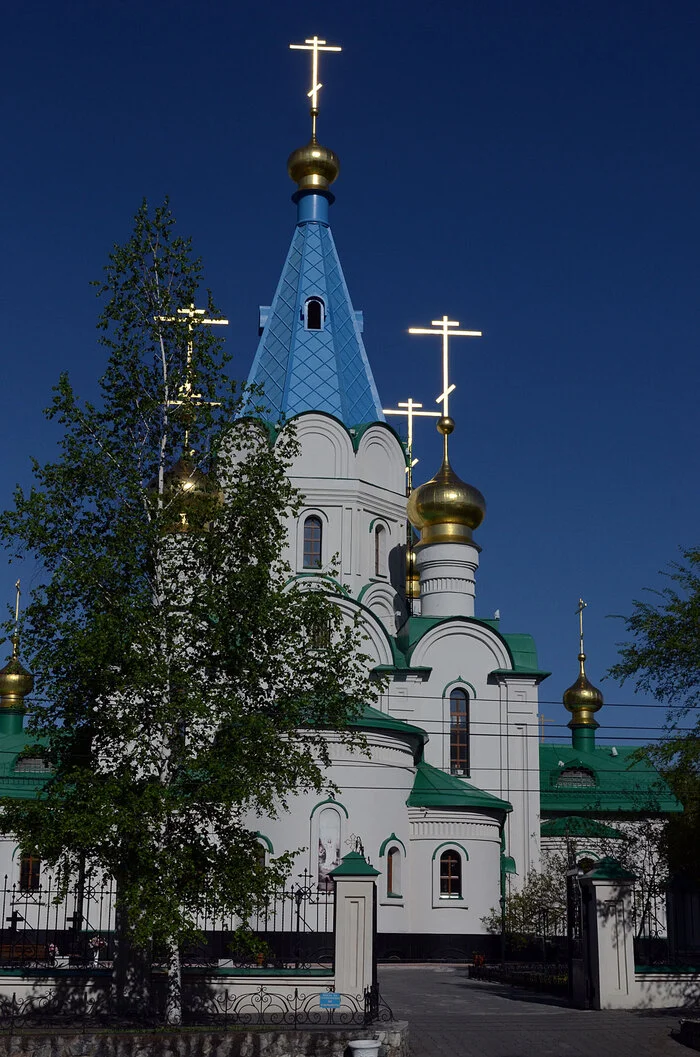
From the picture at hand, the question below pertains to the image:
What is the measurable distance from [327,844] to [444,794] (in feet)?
11.9

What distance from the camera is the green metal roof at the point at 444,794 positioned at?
85.3ft

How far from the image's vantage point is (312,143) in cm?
3266

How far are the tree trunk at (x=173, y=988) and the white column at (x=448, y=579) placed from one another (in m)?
18.0

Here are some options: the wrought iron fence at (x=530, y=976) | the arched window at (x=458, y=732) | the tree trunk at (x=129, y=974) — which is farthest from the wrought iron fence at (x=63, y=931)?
the arched window at (x=458, y=732)

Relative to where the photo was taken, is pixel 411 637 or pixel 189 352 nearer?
pixel 189 352

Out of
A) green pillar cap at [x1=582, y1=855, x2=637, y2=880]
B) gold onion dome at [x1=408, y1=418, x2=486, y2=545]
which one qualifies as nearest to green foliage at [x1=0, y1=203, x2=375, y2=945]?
green pillar cap at [x1=582, y1=855, x2=637, y2=880]

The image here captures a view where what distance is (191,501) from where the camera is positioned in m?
13.8

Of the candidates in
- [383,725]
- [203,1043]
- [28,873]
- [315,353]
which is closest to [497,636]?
[383,725]

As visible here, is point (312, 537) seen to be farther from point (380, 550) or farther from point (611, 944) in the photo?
point (611, 944)

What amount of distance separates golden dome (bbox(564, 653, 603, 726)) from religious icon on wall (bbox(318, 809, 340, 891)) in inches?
567

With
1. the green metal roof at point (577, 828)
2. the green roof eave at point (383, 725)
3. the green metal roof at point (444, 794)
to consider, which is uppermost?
the green roof eave at point (383, 725)

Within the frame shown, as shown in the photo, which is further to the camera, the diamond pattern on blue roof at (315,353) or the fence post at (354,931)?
the diamond pattern on blue roof at (315,353)

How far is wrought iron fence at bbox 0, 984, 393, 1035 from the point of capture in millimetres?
12430

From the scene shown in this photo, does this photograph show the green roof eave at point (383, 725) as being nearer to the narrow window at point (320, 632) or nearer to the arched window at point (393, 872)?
the arched window at point (393, 872)
